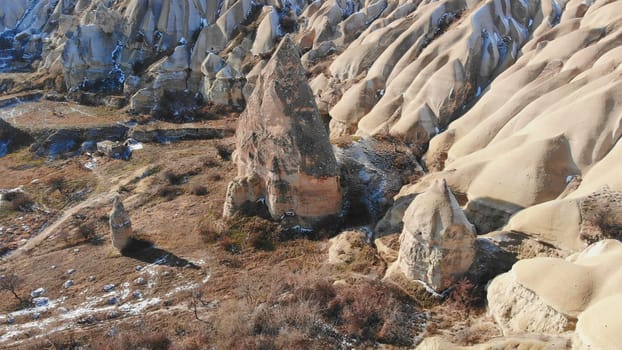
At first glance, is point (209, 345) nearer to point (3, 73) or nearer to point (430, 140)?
point (430, 140)

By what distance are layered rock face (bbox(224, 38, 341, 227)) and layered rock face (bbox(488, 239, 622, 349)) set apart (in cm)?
762

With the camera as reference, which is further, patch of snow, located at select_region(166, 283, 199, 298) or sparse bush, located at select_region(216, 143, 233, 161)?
sparse bush, located at select_region(216, 143, 233, 161)

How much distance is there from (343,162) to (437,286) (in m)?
7.94

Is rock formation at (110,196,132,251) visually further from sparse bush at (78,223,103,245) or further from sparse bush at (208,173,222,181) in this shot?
sparse bush at (208,173,222,181)

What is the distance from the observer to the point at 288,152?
55.1 feet

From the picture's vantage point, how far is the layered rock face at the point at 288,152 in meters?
16.8

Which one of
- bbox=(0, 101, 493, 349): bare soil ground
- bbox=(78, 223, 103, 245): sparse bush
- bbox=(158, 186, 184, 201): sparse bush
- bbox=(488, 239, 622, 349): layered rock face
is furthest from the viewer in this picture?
bbox=(158, 186, 184, 201): sparse bush

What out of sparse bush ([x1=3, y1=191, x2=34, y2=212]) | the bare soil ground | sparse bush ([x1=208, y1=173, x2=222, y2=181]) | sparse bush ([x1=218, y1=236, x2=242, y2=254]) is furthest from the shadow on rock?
sparse bush ([x1=3, y1=191, x2=34, y2=212])

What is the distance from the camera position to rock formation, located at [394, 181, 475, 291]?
12453mm

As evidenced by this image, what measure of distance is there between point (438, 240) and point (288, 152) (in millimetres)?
6736

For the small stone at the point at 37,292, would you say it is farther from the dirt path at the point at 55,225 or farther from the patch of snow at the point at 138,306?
the dirt path at the point at 55,225

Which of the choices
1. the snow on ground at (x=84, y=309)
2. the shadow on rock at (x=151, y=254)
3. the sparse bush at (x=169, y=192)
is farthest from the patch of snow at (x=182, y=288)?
the sparse bush at (x=169, y=192)

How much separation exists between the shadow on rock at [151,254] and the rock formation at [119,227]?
1.00ft

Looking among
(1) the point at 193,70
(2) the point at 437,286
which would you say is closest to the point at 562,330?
(2) the point at 437,286
